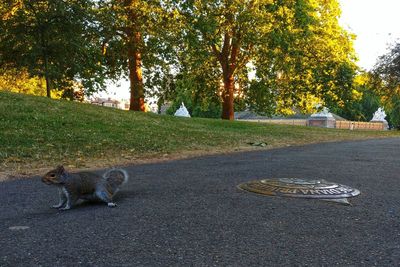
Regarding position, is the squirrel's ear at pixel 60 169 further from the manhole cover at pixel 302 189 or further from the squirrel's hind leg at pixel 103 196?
the manhole cover at pixel 302 189

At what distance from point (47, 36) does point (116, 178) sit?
20.8 meters

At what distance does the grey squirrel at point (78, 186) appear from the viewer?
5.16 metres

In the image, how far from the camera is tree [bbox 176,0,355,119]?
2742 cm

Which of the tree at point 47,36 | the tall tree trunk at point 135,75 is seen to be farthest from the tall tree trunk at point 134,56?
the tree at point 47,36

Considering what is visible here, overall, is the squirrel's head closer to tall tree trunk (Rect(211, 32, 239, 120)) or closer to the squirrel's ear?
the squirrel's ear

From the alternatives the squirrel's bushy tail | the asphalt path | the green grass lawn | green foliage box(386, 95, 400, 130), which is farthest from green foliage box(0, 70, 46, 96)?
green foliage box(386, 95, 400, 130)

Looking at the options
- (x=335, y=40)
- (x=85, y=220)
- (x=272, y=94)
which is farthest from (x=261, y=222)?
(x=335, y=40)

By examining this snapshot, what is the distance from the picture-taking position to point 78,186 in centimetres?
539

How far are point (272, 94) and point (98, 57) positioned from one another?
14.3 metres

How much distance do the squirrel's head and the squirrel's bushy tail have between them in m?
0.80

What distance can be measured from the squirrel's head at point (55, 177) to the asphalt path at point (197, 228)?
380 mm

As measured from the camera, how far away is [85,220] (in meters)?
4.79

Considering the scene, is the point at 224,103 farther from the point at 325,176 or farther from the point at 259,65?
the point at 325,176

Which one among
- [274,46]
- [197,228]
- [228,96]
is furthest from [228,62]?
[197,228]
